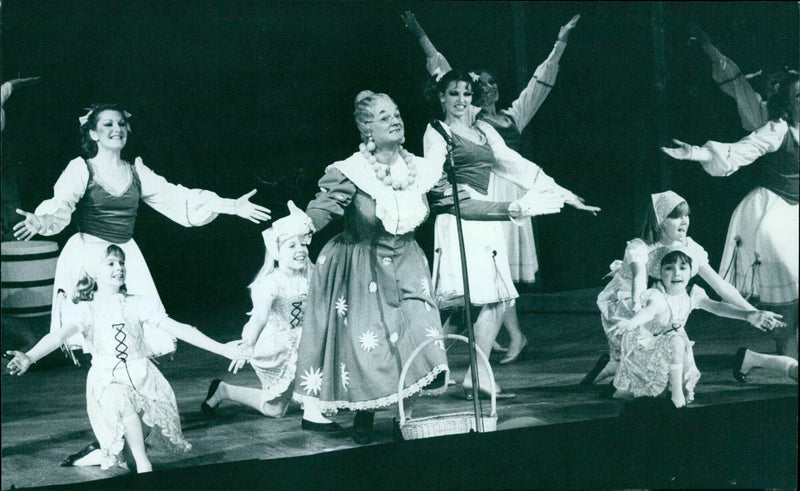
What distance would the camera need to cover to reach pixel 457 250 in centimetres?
511

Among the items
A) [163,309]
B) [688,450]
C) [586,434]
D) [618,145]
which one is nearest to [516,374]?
[586,434]

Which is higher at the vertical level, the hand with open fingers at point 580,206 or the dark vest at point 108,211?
the dark vest at point 108,211

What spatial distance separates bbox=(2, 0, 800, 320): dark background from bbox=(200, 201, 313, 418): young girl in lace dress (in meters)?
0.08

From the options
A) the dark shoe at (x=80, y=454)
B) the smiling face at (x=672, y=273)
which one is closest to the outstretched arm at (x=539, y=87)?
the smiling face at (x=672, y=273)

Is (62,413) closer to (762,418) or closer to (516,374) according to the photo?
(516,374)

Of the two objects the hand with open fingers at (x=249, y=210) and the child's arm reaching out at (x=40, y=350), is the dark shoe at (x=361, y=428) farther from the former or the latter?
the child's arm reaching out at (x=40, y=350)

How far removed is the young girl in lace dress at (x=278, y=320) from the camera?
15.5 feet

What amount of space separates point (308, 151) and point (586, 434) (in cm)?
160

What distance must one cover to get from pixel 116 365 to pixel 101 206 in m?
0.59

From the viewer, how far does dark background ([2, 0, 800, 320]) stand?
183 inches

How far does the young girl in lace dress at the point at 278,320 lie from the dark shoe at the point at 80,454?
1.46 feet

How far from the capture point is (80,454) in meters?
4.46

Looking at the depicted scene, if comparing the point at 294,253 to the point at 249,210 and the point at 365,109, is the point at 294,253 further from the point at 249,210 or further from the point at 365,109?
the point at 365,109

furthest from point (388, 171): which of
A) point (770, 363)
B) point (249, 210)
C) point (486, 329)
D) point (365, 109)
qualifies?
point (770, 363)
